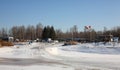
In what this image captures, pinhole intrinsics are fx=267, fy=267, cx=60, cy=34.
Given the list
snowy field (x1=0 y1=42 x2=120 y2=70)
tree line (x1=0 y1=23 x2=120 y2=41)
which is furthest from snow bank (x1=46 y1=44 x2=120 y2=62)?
tree line (x1=0 y1=23 x2=120 y2=41)

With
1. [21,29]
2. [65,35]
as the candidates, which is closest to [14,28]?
[21,29]

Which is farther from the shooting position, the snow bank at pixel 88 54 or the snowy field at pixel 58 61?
the snow bank at pixel 88 54

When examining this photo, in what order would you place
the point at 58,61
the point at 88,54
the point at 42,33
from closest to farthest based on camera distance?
the point at 58,61 < the point at 88,54 < the point at 42,33

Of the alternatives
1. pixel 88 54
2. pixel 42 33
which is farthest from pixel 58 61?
pixel 42 33

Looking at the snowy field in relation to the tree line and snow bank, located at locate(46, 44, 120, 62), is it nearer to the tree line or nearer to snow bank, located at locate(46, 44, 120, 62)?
snow bank, located at locate(46, 44, 120, 62)

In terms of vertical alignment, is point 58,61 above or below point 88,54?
above

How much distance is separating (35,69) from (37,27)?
174 meters

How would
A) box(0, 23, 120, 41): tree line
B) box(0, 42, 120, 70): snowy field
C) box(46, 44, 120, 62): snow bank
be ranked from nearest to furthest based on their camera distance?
box(0, 42, 120, 70): snowy field < box(46, 44, 120, 62): snow bank < box(0, 23, 120, 41): tree line

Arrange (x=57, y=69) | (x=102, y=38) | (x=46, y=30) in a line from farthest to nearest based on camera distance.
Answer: (x=46, y=30) → (x=102, y=38) → (x=57, y=69)

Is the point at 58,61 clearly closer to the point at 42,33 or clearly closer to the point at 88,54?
the point at 88,54

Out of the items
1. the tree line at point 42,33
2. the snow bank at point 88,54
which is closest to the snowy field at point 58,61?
the snow bank at point 88,54

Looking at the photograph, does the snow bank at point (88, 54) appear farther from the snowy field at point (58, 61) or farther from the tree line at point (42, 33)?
the tree line at point (42, 33)

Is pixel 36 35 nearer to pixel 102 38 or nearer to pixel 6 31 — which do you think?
pixel 6 31

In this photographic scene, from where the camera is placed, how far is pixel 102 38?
130250 mm
